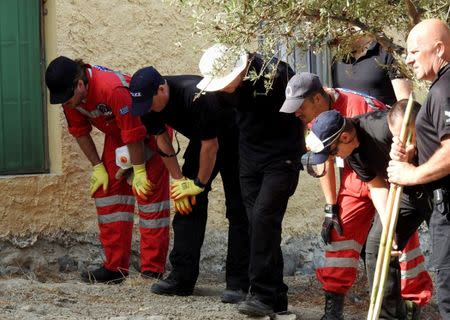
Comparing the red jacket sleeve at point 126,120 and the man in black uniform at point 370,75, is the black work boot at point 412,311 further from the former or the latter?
the red jacket sleeve at point 126,120

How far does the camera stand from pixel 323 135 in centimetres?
595

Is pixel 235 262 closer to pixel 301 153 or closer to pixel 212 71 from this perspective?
pixel 301 153

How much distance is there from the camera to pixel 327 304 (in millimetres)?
6793

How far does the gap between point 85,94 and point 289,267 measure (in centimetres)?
244

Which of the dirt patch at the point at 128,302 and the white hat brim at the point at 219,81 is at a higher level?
the white hat brim at the point at 219,81

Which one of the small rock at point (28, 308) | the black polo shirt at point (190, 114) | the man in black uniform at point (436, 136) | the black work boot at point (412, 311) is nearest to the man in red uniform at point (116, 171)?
the black polo shirt at point (190, 114)

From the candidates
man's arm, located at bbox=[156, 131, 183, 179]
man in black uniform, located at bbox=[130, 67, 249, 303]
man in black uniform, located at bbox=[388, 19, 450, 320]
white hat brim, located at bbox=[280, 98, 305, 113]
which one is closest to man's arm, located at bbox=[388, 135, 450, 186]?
man in black uniform, located at bbox=[388, 19, 450, 320]

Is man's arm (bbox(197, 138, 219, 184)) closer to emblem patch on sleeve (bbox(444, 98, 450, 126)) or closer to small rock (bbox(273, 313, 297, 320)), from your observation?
small rock (bbox(273, 313, 297, 320))

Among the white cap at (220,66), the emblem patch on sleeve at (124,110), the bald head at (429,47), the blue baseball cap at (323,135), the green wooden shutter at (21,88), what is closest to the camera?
the bald head at (429,47)

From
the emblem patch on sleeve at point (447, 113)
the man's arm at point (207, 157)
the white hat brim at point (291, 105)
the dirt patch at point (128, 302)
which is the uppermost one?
the white hat brim at point (291, 105)

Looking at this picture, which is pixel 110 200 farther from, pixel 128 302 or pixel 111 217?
pixel 128 302

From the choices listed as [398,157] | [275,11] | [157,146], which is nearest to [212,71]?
[275,11]

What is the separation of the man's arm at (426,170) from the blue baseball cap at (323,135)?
0.63 meters

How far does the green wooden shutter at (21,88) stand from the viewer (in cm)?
812
